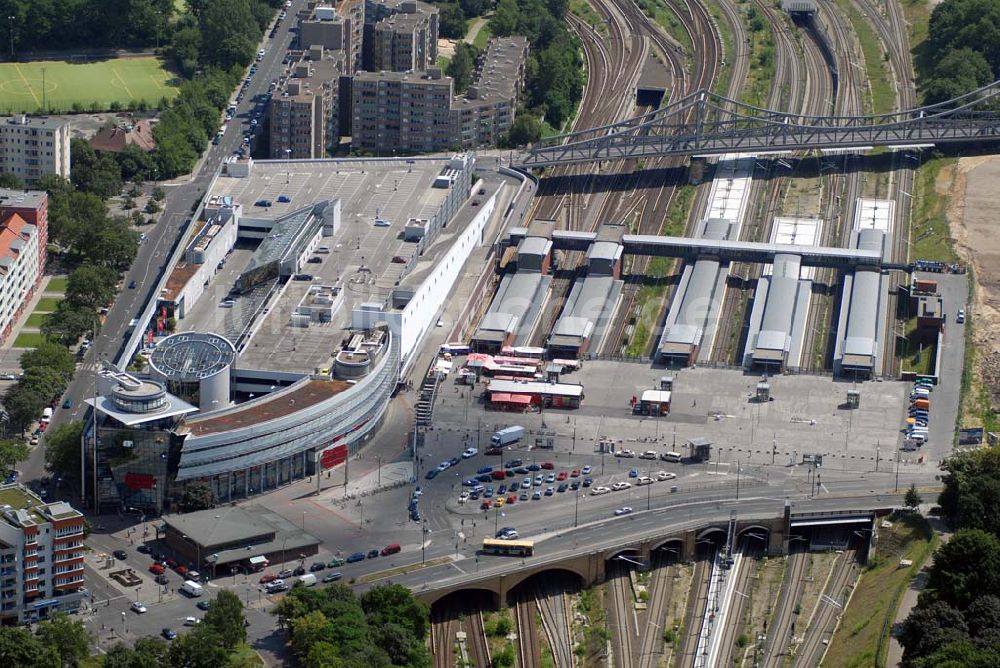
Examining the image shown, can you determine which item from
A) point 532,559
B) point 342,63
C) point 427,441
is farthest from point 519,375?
point 342,63

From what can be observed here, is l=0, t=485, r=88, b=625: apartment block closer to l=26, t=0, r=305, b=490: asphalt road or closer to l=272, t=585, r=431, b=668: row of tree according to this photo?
l=272, t=585, r=431, b=668: row of tree

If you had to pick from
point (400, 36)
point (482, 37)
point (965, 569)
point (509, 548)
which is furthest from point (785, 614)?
point (482, 37)

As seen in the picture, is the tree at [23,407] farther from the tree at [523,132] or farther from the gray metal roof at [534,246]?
the tree at [523,132]


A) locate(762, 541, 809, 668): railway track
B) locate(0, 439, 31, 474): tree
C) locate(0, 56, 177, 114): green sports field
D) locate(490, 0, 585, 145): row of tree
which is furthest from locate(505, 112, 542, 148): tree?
locate(762, 541, 809, 668): railway track

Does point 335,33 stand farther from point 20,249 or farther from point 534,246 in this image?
point 20,249

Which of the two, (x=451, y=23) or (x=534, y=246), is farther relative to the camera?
(x=451, y=23)

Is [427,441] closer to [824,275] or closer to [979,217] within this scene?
[824,275]

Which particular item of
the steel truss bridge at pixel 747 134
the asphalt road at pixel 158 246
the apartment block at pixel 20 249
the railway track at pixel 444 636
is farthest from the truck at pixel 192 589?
the steel truss bridge at pixel 747 134
